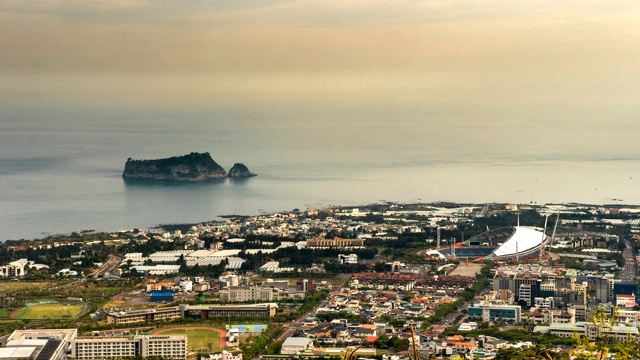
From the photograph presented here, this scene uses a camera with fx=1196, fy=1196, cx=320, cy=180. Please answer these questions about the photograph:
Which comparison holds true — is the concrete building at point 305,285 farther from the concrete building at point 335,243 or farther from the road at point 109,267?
the concrete building at point 335,243

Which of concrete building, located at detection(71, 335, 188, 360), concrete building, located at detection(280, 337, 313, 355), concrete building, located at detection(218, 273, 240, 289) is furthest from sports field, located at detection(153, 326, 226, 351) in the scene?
concrete building, located at detection(218, 273, 240, 289)

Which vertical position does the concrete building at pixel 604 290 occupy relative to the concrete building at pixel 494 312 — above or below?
above

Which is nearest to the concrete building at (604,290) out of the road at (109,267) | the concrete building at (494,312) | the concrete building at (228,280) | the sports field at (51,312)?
the concrete building at (494,312)

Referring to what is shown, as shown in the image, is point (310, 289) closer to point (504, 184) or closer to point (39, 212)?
point (39, 212)

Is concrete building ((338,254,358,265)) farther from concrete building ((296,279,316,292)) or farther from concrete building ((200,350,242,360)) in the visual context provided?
concrete building ((200,350,242,360))

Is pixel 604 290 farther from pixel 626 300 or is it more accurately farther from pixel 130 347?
pixel 130 347

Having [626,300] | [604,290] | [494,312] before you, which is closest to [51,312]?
[494,312]
